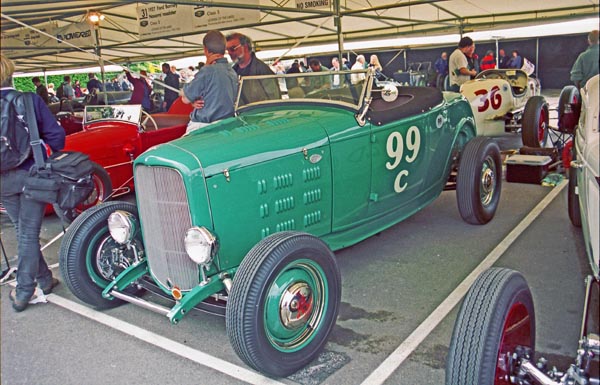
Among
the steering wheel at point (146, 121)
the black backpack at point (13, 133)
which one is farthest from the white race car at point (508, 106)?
the black backpack at point (13, 133)

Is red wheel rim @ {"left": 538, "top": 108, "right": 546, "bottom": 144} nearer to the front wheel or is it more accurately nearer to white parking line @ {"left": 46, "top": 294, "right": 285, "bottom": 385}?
the front wheel

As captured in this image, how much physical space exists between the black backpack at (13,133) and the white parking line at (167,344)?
4.39 ft

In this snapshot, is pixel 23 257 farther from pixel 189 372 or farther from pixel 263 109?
pixel 263 109

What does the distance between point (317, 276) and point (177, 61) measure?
17341mm

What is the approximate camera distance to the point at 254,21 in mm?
9297

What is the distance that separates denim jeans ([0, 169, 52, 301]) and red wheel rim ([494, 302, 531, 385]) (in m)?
1.93

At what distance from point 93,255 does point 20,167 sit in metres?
1.07

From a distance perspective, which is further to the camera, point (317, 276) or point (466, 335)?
point (317, 276)

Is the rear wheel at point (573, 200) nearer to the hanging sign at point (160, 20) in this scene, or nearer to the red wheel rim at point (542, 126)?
the red wheel rim at point (542, 126)

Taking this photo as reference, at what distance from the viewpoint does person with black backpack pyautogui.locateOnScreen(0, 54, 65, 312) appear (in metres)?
2.16

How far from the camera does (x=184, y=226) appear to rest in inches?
115

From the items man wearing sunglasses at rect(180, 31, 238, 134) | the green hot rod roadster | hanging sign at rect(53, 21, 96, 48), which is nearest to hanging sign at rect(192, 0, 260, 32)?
hanging sign at rect(53, 21, 96, 48)

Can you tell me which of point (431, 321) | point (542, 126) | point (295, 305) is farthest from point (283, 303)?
point (542, 126)

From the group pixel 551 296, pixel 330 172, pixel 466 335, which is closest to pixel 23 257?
pixel 330 172
